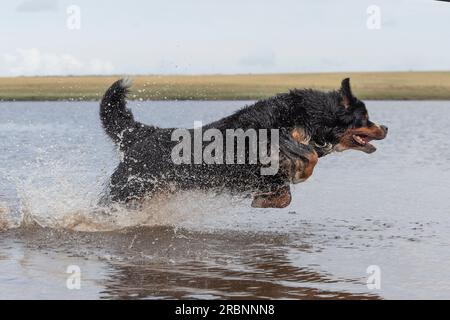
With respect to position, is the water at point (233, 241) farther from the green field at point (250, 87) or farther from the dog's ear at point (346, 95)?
the green field at point (250, 87)

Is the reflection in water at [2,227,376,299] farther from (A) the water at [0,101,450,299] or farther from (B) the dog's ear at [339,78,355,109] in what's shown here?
(B) the dog's ear at [339,78,355,109]

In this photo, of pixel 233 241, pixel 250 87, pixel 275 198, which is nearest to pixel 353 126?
pixel 275 198

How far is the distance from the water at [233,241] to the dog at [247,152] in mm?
270

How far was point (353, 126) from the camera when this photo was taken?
784cm

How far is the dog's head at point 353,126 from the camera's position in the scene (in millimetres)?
7770

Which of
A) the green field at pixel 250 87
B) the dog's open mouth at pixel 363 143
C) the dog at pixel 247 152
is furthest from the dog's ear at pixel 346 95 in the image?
the green field at pixel 250 87

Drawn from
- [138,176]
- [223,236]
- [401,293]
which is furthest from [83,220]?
[401,293]

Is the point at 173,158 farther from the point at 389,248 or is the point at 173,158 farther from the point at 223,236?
the point at 389,248

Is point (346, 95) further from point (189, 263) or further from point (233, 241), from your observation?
point (189, 263)

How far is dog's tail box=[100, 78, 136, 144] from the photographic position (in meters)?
7.48

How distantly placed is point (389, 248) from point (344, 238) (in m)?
0.59

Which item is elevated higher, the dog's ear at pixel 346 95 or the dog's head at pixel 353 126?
the dog's ear at pixel 346 95

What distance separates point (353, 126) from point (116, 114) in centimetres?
254

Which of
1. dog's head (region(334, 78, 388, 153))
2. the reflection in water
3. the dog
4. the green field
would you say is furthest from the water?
the green field
